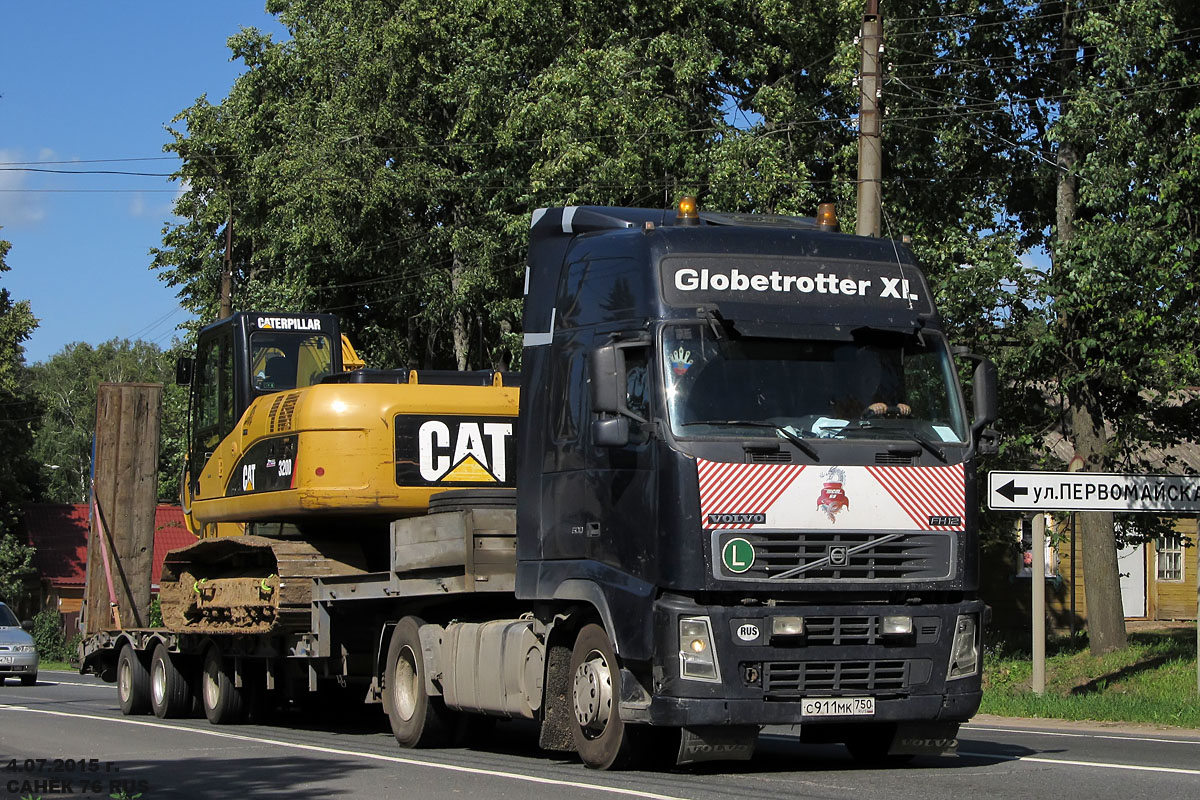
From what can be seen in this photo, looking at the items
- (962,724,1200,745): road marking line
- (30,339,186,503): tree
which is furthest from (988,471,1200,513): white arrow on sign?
(30,339,186,503): tree

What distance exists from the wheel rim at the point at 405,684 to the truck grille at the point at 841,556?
4.43 metres

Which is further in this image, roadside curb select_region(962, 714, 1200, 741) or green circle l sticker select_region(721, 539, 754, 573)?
roadside curb select_region(962, 714, 1200, 741)

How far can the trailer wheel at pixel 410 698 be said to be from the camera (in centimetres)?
1302

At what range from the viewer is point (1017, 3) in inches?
1073

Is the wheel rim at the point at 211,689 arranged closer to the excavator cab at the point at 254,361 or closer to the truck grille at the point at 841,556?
the excavator cab at the point at 254,361

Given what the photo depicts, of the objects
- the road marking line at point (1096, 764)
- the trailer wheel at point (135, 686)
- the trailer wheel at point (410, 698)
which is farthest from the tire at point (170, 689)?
the road marking line at point (1096, 764)

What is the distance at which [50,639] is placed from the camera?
168ft

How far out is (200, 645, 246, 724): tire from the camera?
56.2ft

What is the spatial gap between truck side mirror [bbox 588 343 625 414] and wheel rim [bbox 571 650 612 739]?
5.57ft

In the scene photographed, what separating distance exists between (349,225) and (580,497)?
2673 centimetres

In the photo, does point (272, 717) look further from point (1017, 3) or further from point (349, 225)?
point (349, 225)

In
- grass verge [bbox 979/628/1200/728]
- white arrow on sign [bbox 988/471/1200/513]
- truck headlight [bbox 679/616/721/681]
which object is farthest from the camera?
white arrow on sign [bbox 988/471/1200/513]

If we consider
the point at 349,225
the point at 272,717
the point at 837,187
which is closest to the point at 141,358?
the point at 349,225

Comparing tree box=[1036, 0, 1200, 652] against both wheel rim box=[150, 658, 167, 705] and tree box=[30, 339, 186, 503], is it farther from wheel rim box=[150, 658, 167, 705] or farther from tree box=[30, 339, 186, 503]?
tree box=[30, 339, 186, 503]
